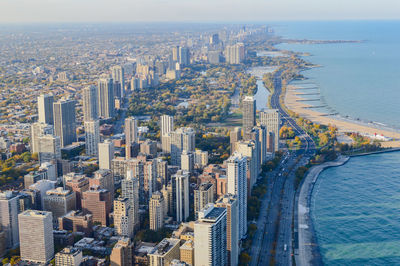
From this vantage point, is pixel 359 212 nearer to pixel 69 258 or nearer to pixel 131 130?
pixel 69 258

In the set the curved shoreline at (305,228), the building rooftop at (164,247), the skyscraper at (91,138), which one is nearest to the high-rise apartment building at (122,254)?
the building rooftop at (164,247)

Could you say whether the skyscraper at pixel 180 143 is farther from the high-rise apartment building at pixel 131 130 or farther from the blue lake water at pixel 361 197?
the blue lake water at pixel 361 197

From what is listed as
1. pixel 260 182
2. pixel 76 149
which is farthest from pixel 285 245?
pixel 76 149

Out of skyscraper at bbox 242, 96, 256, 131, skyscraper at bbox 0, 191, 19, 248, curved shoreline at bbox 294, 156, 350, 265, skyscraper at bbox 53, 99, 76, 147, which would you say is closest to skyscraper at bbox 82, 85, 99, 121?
skyscraper at bbox 53, 99, 76, 147

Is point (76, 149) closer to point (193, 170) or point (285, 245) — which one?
point (193, 170)

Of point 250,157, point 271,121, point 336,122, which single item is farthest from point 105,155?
point 336,122

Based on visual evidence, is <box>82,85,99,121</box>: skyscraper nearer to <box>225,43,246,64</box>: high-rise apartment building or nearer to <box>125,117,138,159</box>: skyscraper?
<box>125,117,138,159</box>: skyscraper
